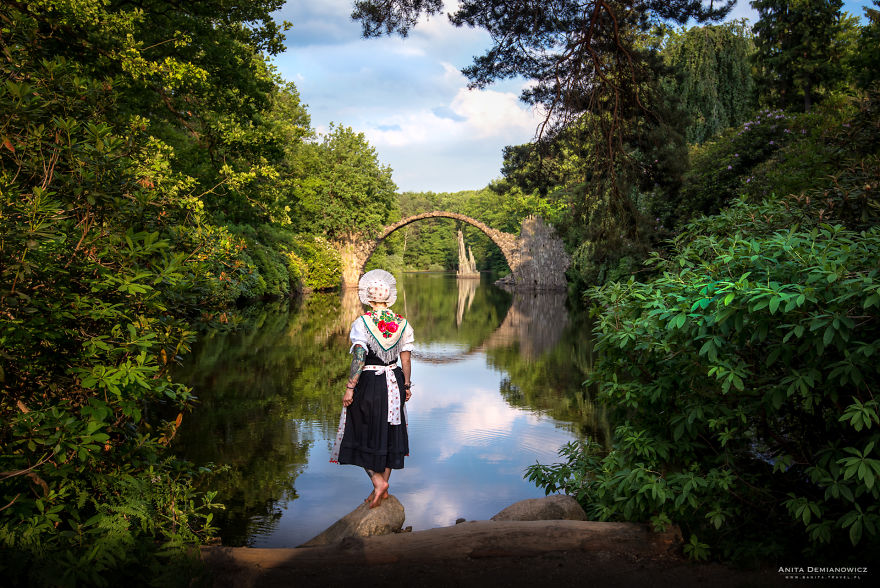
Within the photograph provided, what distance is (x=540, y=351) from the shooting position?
14.6 meters

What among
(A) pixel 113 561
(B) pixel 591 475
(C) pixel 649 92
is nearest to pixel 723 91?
(C) pixel 649 92

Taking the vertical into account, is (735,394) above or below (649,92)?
below

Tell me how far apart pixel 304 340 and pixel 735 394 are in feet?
42.9

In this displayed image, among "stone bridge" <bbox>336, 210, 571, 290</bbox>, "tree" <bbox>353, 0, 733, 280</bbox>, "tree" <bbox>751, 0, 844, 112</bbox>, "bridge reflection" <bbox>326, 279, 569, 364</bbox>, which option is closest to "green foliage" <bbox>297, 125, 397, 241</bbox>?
"stone bridge" <bbox>336, 210, 571, 290</bbox>

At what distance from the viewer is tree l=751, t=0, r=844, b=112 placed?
2509cm

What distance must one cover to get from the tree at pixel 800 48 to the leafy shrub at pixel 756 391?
2552 cm

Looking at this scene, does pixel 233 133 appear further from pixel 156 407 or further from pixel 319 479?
pixel 319 479

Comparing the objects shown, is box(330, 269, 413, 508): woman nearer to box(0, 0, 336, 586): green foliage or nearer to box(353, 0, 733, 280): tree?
box(0, 0, 336, 586): green foliage

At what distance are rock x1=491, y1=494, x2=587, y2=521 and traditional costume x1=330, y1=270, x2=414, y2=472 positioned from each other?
0.96 metres

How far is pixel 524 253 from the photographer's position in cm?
4609

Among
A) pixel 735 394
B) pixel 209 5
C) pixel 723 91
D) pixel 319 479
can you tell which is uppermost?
pixel 723 91

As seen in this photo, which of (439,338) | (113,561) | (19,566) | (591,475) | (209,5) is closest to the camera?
(19,566)

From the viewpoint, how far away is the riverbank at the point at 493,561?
3.37m

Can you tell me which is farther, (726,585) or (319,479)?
(319,479)
